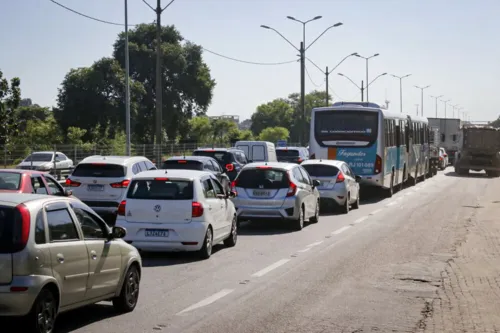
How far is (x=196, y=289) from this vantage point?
499 inches

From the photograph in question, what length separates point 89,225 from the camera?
9953 millimetres

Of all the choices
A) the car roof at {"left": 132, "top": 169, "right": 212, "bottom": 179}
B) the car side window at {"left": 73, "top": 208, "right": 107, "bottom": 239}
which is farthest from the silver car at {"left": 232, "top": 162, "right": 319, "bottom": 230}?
the car side window at {"left": 73, "top": 208, "right": 107, "bottom": 239}

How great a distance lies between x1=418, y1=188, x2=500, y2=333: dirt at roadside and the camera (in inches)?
407

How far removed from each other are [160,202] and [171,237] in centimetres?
61

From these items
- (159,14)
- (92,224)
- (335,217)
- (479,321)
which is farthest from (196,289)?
(159,14)

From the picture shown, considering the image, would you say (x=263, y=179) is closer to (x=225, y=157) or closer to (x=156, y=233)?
(x=156, y=233)

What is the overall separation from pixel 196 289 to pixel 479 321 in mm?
3877

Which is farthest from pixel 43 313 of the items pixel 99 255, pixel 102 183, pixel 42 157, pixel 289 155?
pixel 289 155

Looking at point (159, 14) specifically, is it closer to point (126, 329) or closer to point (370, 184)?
point (370, 184)

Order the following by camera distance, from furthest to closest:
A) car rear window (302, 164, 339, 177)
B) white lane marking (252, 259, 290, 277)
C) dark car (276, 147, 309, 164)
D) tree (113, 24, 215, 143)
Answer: tree (113, 24, 215, 143) → dark car (276, 147, 309, 164) → car rear window (302, 164, 339, 177) → white lane marking (252, 259, 290, 277)

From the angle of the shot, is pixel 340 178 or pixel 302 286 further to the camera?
pixel 340 178

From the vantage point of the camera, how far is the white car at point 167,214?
1587 cm

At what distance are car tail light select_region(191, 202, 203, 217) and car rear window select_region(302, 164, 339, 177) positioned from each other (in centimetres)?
1222

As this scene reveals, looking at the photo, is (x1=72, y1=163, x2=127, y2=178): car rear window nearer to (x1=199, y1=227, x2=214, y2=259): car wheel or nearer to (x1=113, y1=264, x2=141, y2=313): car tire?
(x1=199, y1=227, x2=214, y2=259): car wheel
